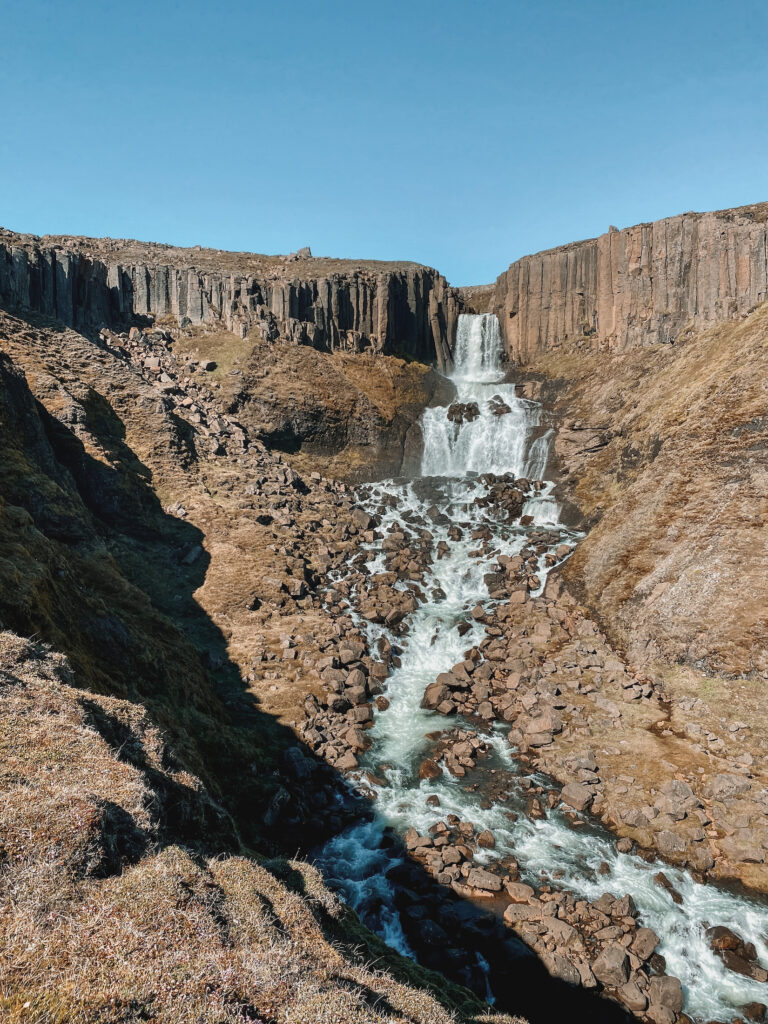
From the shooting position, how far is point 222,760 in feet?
67.5

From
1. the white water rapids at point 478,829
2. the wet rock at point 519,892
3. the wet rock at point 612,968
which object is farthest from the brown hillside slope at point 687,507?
the wet rock at point 612,968

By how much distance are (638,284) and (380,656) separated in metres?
49.7

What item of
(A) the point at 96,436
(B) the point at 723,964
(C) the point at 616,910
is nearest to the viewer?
(B) the point at 723,964

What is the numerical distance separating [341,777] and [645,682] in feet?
47.0

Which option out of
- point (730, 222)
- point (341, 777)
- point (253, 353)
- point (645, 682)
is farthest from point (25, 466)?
point (730, 222)

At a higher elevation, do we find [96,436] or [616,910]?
[96,436]

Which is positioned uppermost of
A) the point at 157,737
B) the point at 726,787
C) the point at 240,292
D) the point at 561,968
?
the point at 240,292

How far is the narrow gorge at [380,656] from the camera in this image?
884cm

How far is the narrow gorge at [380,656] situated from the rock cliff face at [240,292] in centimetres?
61

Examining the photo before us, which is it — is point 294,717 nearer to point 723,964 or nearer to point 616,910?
point 616,910

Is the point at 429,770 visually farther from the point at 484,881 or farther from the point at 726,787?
the point at 726,787

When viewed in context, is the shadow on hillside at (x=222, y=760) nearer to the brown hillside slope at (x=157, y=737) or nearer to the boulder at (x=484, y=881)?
the brown hillside slope at (x=157, y=737)

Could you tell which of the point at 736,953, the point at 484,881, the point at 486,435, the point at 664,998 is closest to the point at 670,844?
the point at 736,953

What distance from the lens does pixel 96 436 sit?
4072 centimetres
